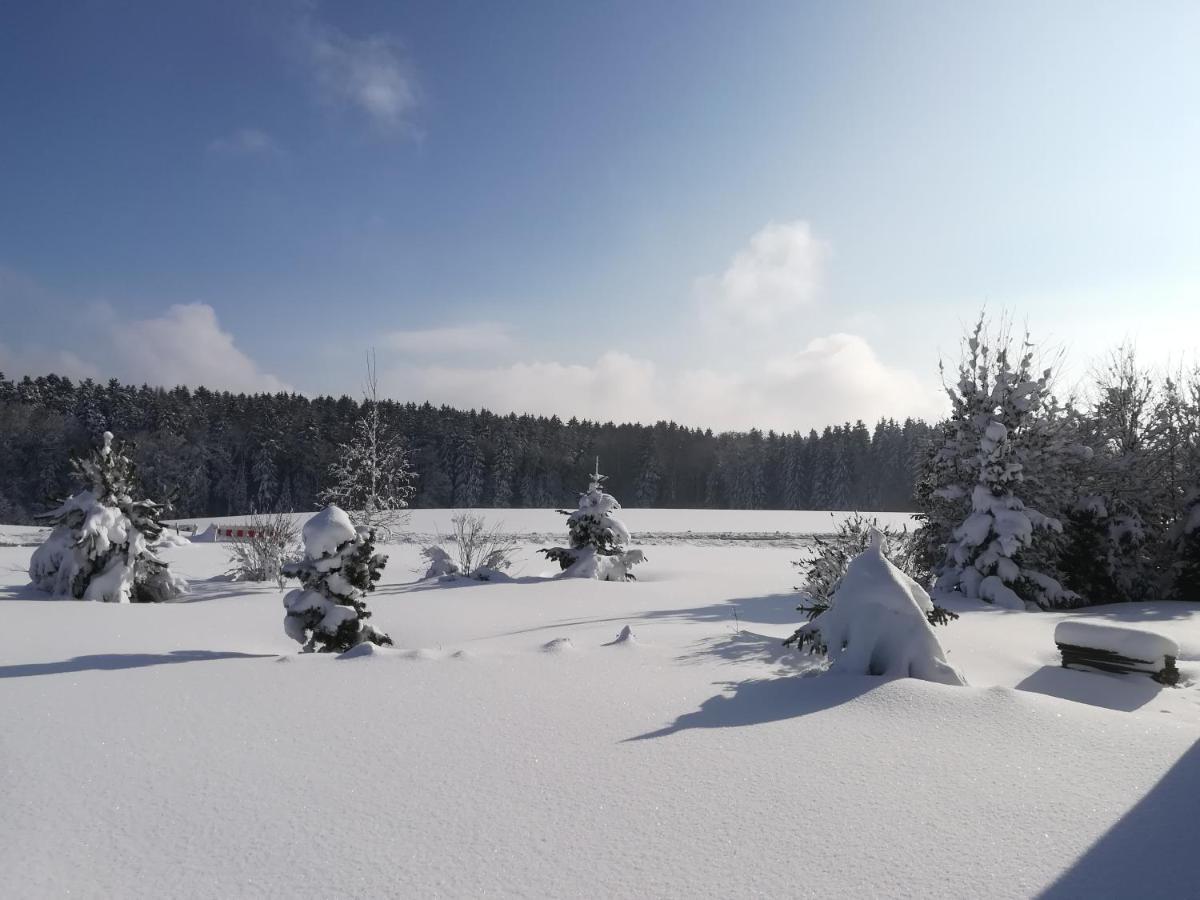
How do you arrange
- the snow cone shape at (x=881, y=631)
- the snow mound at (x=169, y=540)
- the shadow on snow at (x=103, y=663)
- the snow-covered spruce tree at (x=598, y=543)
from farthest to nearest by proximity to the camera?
the snow-covered spruce tree at (x=598, y=543)
the snow mound at (x=169, y=540)
the shadow on snow at (x=103, y=663)
the snow cone shape at (x=881, y=631)

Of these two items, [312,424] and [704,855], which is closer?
[704,855]

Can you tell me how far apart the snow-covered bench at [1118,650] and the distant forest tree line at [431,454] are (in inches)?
1561

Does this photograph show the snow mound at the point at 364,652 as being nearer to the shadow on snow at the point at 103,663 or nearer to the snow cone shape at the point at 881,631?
the shadow on snow at the point at 103,663

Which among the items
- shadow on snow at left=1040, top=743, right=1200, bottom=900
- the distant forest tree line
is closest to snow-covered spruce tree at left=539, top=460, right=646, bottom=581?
shadow on snow at left=1040, top=743, right=1200, bottom=900

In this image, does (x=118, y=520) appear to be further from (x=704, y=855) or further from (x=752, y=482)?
(x=752, y=482)

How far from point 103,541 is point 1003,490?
59.8ft

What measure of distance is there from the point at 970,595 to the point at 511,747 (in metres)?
12.4

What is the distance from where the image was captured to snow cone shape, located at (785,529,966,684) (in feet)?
18.5

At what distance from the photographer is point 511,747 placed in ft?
14.2

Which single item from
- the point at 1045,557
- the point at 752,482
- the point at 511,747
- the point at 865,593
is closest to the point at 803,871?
the point at 511,747

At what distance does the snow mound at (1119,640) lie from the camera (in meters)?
6.53

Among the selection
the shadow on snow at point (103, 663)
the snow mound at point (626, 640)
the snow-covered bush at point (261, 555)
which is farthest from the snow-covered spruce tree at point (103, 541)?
the snow mound at point (626, 640)

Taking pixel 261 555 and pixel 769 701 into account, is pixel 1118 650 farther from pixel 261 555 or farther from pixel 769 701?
pixel 261 555

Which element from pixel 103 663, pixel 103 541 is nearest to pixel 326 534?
pixel 103 663
